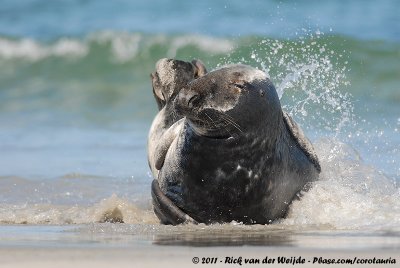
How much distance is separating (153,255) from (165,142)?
8.12ft

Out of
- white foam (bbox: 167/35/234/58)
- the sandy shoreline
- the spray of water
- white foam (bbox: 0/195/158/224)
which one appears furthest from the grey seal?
white foam (bbox: 167/35/234/58)

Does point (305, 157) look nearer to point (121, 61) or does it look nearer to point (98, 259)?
point (98, 259)

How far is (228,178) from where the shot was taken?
6.44m

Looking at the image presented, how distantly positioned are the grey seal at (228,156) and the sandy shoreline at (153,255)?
146 centimetres

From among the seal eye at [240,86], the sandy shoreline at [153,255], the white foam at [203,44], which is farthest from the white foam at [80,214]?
the white foam at [203,44]

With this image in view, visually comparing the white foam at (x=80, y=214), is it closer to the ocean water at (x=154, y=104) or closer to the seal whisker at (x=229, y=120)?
the ocean water at (x=154, y=104)

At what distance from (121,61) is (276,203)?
1157 cm

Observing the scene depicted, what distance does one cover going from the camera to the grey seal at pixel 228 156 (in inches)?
248

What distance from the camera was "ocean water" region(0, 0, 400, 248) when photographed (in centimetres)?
652

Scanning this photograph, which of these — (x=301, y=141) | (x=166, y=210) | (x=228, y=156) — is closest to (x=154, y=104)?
(x=301, y=141)

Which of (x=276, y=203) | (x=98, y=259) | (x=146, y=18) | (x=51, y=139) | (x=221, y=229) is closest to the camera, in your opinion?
(x=98, y=259)

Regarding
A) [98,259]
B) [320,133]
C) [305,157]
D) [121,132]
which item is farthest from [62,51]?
[98,259]

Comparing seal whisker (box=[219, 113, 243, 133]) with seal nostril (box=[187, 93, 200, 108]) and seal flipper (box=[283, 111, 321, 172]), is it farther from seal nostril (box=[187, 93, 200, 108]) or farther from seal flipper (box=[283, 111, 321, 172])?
seal flipper (box=[283, 111, 321, 172])

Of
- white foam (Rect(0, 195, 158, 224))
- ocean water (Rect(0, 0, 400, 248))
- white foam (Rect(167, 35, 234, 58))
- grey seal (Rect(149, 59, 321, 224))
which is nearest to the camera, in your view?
grey seal (Rect(149, 59, 321, 224))
